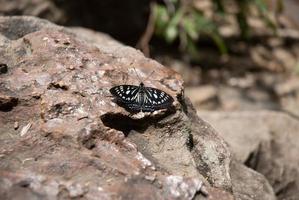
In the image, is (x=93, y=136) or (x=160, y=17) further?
(x=160, y=17)

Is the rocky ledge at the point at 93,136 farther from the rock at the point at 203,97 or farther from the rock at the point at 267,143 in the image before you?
the rock at the point at 203,97

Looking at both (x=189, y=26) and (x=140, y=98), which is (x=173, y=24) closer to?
(x=189, y=26)

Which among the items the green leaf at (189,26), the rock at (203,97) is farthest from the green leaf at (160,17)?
the rock at (203,97)

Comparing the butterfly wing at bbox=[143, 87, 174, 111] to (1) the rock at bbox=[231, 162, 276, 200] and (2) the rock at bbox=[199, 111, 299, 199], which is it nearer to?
(1) the rock at bbox=[231, 162, 276, 200]

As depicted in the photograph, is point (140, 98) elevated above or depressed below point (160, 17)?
above

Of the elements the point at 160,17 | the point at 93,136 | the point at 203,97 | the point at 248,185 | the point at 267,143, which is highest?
the point at 93,136

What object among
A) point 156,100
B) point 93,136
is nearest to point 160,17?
point 156,100
